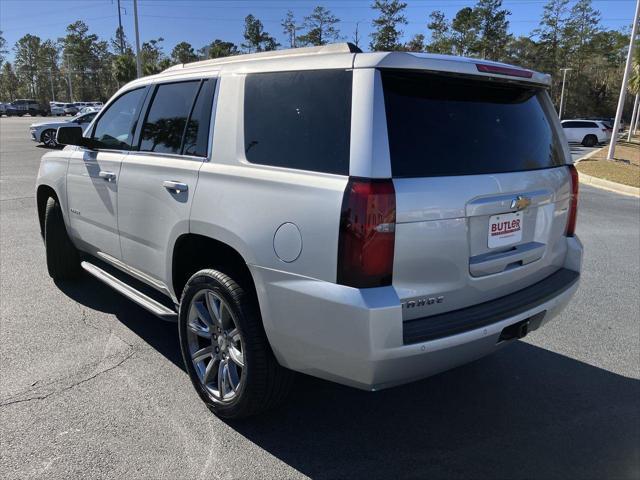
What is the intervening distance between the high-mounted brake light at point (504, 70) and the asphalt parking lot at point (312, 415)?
199 centimetres

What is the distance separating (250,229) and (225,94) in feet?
3.03

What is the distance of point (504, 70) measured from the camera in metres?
2.78

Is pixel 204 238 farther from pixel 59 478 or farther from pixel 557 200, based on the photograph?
pixel 557 200

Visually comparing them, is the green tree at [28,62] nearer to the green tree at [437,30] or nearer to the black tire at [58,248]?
the green tree at [437,30]

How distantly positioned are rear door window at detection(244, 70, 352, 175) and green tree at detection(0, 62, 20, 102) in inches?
5279

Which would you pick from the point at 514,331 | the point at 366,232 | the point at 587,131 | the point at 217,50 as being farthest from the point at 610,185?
the point at 217,50

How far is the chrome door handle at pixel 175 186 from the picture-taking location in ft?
10.2

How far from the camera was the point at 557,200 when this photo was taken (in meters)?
3.12

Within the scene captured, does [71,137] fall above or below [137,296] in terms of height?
above

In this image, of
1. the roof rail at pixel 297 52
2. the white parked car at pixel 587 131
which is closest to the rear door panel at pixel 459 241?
the roof rail at pixel 297 52

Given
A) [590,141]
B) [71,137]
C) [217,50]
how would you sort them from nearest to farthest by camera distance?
1. [71,137]
2. [590,141]
3. [217,50]

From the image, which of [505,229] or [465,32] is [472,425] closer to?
[505,229]

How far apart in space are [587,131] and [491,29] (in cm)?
5060

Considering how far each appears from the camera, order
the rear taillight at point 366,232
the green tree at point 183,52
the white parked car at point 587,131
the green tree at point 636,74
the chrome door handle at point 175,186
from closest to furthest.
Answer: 1. the rear taillight at point 366,232
2. the chrome door handle at point 175,186
3. the white parked car at point 587,131
4. the green tree at point 636,74
5. the green tree at point 183,52
